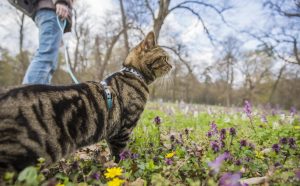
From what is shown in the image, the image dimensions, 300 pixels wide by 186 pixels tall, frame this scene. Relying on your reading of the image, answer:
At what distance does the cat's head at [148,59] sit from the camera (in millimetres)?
4094

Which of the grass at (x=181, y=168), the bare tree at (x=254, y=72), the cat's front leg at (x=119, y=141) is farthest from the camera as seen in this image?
the bare tree at (x=254, y=72)

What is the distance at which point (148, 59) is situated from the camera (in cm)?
412

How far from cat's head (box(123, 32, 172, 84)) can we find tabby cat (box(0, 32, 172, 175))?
12.3 inches

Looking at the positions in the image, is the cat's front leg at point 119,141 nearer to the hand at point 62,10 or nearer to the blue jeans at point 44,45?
the blue jeans at point 44,45

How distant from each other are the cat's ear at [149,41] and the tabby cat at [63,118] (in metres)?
0.56

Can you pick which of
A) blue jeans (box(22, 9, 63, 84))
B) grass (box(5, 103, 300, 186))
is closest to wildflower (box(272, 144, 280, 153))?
grass (box(5, 103, 300, 186))

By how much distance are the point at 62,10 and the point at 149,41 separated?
4.23 ft

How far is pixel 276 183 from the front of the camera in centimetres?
216

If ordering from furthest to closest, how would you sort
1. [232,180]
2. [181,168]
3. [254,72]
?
1. [254,72]
2. [181,168]
3. [232,180]

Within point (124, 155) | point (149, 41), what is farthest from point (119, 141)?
point (149, 41)

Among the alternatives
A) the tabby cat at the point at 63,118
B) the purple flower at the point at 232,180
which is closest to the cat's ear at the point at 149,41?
the tabby cat at the point at 63,118

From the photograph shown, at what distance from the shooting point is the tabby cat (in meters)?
2.17

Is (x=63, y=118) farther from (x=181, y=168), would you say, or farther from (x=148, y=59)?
(x=148, y=59)

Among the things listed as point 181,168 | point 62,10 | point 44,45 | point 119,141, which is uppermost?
point 62,10
